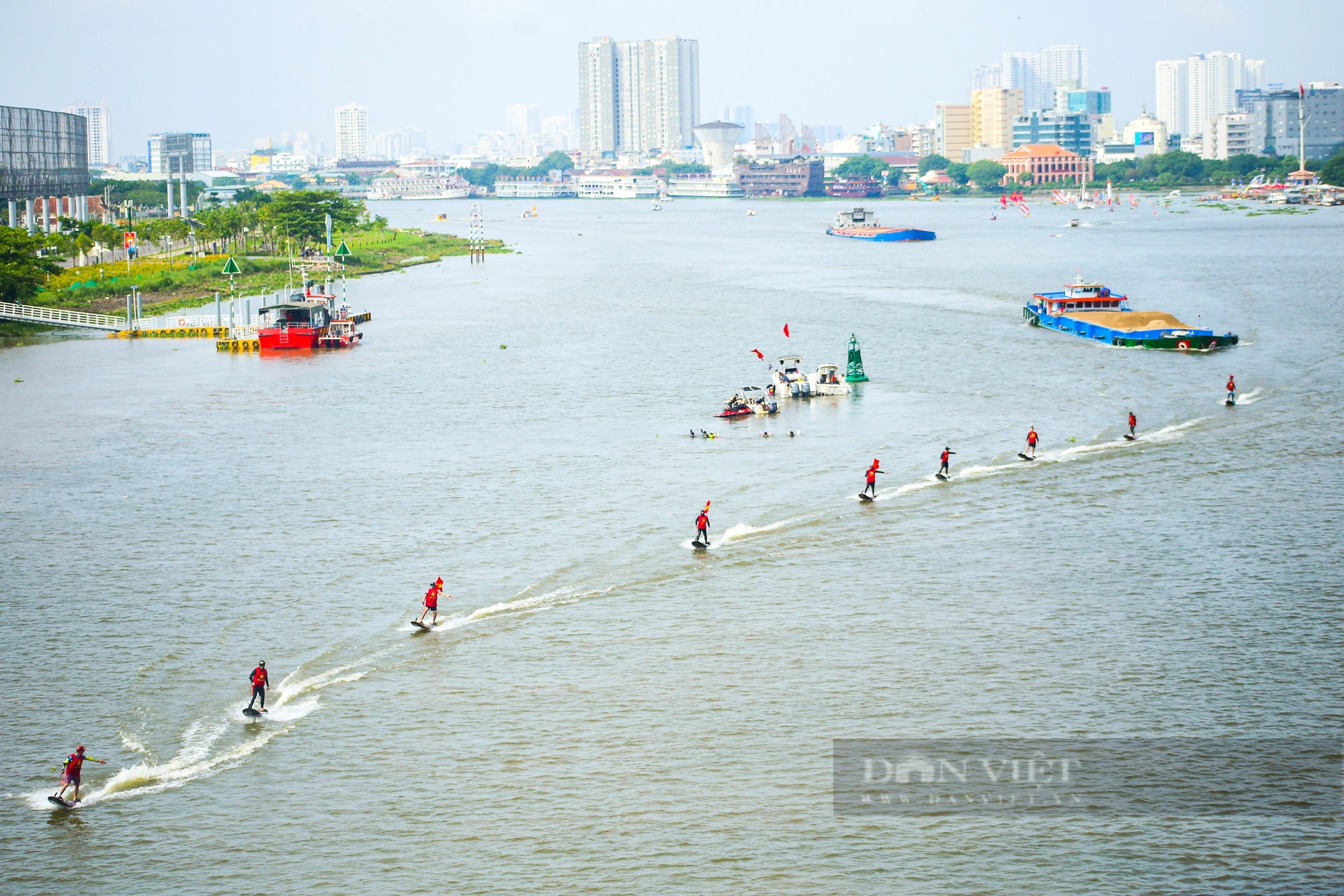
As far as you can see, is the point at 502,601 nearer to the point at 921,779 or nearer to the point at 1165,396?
the point at 921,779

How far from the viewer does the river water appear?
82.5ft

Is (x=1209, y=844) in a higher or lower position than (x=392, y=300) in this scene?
lower

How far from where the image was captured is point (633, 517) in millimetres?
45219

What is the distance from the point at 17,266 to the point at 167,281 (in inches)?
809

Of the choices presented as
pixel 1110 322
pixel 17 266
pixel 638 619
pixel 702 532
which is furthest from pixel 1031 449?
pixel 17 266

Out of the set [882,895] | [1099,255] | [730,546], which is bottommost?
[882,895]

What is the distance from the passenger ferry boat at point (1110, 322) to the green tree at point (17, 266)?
72452 mm

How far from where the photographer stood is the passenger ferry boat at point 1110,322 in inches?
3159

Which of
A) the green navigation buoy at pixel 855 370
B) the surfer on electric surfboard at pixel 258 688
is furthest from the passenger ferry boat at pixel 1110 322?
the surfer on electric surfboard at pixel 258 688

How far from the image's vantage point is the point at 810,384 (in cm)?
6725

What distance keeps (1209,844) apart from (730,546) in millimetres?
19117

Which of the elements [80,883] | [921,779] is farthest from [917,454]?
[80,883]

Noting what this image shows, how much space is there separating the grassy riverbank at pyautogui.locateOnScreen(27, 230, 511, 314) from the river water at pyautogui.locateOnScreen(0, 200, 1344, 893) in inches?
1469

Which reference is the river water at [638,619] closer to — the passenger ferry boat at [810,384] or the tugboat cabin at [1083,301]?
the passenger ferry boat at [810,384]
